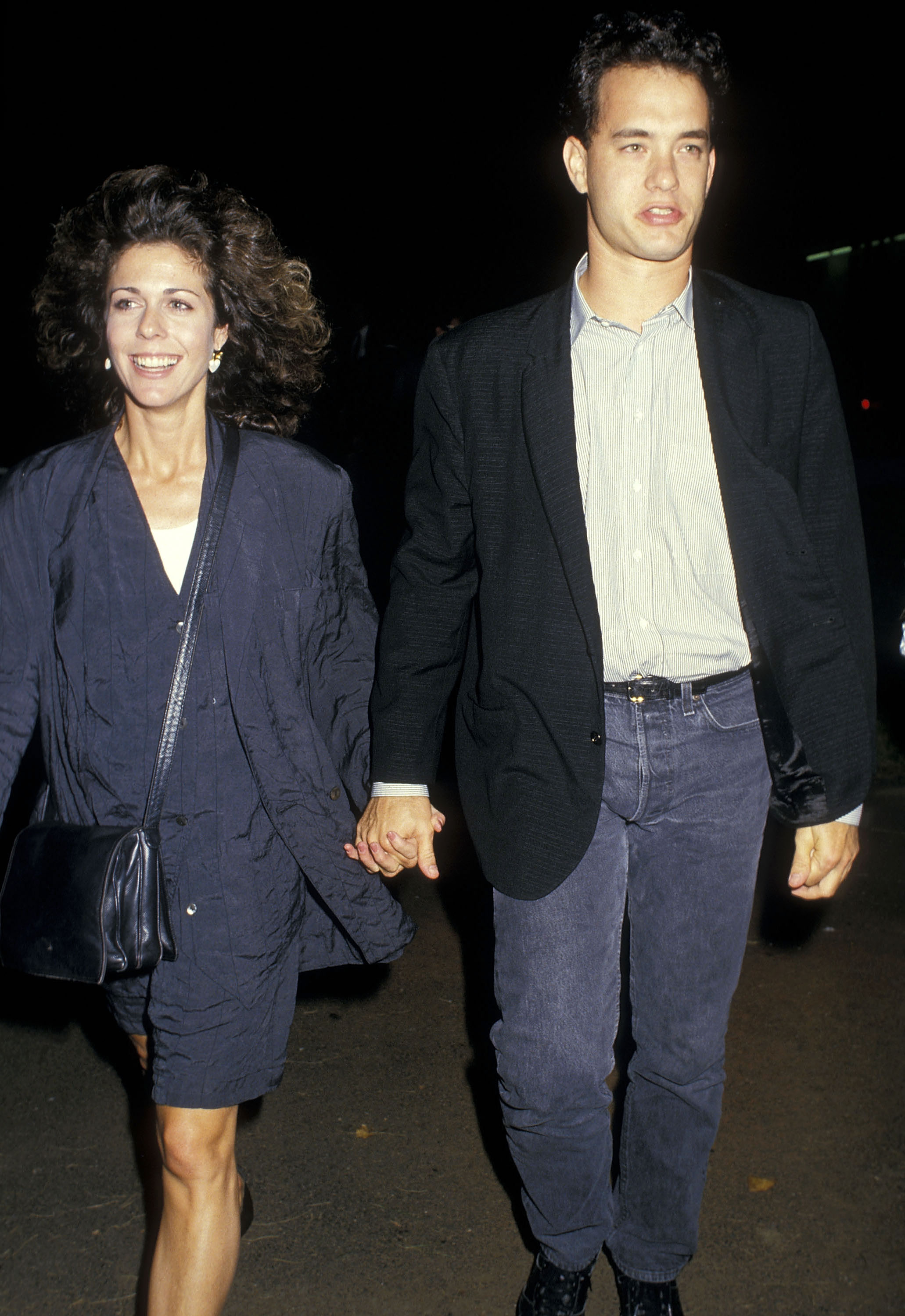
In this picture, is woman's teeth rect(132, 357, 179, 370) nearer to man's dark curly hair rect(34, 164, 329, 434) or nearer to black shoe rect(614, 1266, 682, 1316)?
man's dark curly hair rect(34, 164, 329, 434)

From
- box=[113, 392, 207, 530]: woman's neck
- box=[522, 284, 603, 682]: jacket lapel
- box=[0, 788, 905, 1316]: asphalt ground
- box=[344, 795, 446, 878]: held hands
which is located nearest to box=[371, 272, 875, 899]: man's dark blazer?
box=[522, 284, 603, 682]: jacket lapel

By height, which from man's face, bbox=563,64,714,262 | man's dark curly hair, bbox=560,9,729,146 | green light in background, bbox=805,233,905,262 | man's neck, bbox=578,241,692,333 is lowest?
man's neck, bbox=578,241,692,333

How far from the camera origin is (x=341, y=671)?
8.57 ft

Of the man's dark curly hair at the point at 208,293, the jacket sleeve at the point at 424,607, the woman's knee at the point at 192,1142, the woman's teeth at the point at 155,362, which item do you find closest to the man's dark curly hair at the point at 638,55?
the jacket sleeve at the point at 424,607

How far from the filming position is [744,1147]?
3246 mm

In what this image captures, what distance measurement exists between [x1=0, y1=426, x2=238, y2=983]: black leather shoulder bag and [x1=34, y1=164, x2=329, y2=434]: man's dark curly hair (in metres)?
0.74

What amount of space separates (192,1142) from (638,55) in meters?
2.26

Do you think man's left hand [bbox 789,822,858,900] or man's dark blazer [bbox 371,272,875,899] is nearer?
man's dark blazer [bbox 371,272,875,899]

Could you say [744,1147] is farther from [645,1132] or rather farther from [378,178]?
[378,178]

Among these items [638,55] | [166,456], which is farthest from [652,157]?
[166,456]

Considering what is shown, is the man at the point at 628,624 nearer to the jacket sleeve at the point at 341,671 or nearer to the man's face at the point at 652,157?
the man's face at the point at 652,157

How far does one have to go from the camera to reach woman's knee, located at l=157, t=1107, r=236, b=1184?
2371 mm

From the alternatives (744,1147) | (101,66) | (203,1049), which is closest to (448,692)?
(203,1049)

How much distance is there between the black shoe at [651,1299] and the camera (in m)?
2.56
